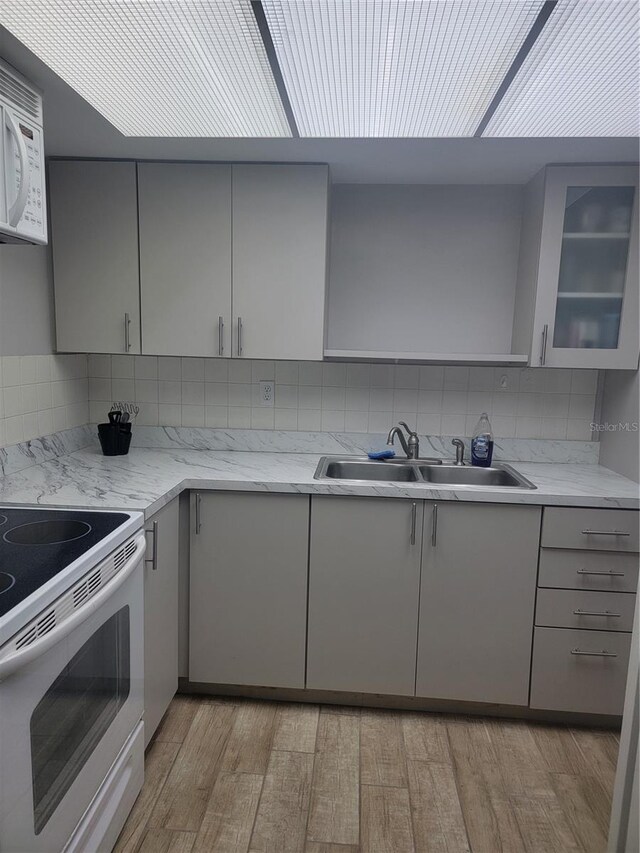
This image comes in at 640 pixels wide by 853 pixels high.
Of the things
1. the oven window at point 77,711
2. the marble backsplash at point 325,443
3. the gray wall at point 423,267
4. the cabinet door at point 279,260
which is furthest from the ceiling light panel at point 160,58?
the oven window at point 77,711

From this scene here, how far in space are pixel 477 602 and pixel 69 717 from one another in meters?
1.53

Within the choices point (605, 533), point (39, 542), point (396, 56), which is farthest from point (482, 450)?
point (39, 542)

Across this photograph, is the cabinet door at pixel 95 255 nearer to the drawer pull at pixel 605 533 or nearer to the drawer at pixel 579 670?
the drawer pull at pixel 605 533

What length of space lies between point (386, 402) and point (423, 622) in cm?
108

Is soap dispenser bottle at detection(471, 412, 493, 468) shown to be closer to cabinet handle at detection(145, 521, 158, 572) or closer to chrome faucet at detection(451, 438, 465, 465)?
chrome faucet at detection(451, 438, 465, 465)

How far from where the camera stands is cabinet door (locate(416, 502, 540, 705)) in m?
2.19

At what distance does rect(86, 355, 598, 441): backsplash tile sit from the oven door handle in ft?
4.07

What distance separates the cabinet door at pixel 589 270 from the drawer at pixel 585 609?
962 mm

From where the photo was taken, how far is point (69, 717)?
133cm

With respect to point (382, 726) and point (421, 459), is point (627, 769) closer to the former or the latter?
point (382, 726)

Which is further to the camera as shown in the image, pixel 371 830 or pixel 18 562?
pixel 371 830

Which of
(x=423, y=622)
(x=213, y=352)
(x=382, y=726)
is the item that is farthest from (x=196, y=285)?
(x=382, y=726)

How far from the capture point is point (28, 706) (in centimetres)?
115

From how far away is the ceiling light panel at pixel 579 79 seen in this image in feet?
4.10
